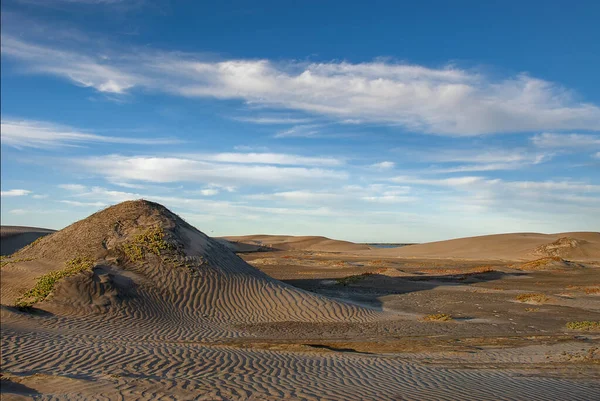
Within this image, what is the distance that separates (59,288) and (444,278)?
22.6 m

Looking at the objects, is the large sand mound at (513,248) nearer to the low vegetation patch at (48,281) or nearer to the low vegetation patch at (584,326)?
the low vegetation patch at (584,326)

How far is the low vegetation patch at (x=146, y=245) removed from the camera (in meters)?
19.0

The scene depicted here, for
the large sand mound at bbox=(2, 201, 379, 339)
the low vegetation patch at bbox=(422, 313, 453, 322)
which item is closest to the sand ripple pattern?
the large sand mound at bbox=(2, 201, 379, 339)

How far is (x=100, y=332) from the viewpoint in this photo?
43.7 ft

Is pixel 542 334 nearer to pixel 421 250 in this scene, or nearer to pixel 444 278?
pixel 444 278

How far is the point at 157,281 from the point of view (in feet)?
58.9

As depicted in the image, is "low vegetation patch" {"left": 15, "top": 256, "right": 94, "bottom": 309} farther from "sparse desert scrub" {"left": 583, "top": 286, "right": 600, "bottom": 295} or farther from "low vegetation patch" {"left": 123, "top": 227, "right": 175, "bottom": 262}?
"sparse desert scrub" {"left": 583, "top": 286, "right": 600, "bottom": 295}

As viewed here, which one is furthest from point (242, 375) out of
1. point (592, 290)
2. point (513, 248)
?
point (513, 248)

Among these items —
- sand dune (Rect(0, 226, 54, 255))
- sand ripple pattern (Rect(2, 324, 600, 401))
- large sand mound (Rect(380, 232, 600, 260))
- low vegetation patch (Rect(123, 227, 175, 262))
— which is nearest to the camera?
sand ripple pattern (Rect(2, 324, 600, 401))

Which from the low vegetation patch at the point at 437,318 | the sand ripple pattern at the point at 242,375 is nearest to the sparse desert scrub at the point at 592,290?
the low vegetation patch at the point at 437,318

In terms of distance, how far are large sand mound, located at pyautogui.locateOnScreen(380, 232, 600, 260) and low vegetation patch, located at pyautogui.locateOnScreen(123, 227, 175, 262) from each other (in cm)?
4082

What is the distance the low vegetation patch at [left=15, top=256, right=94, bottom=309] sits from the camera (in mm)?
15611

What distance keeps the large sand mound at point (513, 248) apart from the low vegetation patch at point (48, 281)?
43896 mm

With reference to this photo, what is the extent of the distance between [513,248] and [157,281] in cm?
5077
